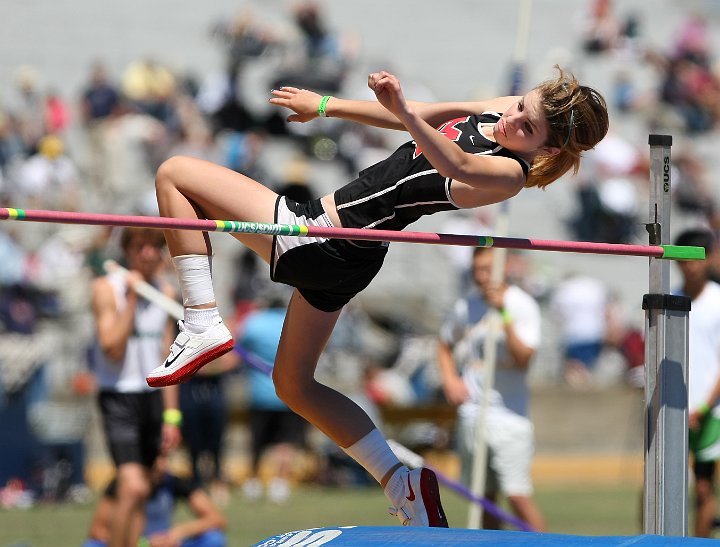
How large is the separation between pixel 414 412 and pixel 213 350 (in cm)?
914

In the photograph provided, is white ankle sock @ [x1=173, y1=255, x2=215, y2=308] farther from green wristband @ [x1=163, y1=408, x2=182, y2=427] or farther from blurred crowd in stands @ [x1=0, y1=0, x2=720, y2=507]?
blurred crowd in stands @ [x1=0, y1=0, x2=720, y2=507]

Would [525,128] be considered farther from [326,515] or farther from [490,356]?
[326,515]

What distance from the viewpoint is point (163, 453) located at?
762 centimetres

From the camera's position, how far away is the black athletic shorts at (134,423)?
747 cm

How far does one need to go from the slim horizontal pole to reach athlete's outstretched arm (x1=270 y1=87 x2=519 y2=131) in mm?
448

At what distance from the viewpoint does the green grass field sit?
31.7ft

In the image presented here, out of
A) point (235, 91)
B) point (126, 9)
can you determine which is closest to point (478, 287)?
point (235, 91)

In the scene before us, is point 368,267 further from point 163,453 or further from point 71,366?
point 71,366

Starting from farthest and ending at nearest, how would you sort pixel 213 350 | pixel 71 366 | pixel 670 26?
pixel 670 26
pixel 71 366
pixel 213 350

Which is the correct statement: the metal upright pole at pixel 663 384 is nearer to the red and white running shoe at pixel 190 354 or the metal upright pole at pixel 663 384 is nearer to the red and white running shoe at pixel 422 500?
the red and white running shoe at pixel 422 500

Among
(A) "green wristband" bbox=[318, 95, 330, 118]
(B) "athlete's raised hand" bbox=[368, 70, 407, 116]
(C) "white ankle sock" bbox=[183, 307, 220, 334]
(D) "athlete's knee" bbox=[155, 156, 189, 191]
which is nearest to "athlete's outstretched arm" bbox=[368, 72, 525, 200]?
(B) "athlete's raised hand" bbox=[368, 70, 407, 116]

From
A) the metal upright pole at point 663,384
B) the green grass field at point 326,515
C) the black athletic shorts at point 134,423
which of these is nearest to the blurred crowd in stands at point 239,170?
the green grass field at point 326,515

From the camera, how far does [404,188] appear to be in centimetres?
507

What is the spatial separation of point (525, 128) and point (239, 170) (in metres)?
10.4
